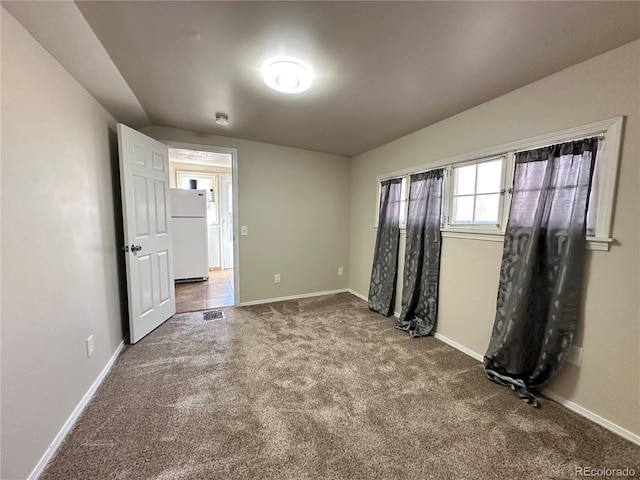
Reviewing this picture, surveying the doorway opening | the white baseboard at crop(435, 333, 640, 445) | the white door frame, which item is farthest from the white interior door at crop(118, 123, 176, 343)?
the white baseboard at crop(435, 333, 640, 445)

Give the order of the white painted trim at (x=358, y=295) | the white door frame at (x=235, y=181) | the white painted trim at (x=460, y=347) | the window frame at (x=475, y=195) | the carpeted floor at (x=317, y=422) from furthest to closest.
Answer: the white painted trim at (x=358, y=295)
the white door frame at (x=235, y=181)
the white painted trim at (x=460, y=347)
the window frame at (x=475, y=195)
the carpeted floor at (x=317, y=422)

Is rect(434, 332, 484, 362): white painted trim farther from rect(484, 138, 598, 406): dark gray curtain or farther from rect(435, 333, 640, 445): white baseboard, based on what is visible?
rect(435, 333, 640, 445): white baseboard

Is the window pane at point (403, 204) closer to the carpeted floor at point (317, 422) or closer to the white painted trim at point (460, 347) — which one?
the white painted trim at point (460, 347)

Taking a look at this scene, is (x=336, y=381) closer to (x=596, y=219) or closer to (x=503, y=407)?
(x=503, y=407)

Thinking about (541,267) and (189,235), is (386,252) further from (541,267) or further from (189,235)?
(189,235)

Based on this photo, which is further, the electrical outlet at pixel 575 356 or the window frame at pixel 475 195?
the window frame at pixel 475 195

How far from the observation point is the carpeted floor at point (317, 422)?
1221mm

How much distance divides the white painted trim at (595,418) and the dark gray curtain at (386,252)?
5.20 ft

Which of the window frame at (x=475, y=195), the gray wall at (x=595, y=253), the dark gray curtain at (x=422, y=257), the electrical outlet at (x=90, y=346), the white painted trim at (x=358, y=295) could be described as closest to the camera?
the gray wall at (x=595, y=253)

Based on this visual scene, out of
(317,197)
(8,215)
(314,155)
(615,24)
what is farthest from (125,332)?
(615,24)

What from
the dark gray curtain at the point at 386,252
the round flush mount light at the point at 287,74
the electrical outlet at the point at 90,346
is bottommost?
the electrical outlet at the point at 90,346

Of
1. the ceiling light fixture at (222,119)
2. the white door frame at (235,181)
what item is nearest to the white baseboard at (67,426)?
the white door frame at (235,181)

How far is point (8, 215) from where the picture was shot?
3.55ft

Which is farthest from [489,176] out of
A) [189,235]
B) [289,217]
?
[189,235]
